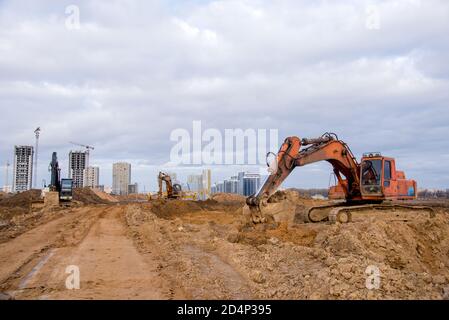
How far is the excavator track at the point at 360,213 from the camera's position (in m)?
17.7

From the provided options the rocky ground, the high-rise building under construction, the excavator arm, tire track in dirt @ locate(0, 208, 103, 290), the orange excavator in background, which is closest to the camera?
the rocky ground

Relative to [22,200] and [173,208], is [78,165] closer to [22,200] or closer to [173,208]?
[22,200]

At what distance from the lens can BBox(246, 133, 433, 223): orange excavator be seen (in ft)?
55.0

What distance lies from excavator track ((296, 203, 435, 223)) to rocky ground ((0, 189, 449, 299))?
36 centimetres

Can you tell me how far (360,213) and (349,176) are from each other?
1.82 metres

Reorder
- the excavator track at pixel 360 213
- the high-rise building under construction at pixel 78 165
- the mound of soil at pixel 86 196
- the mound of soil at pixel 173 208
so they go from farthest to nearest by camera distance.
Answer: the high-rise building under construction at pixel 78 165 → the mound of soil at pixel 86 196 → the mound of soil at pixel 173 208 → the excavator track at pixel 360 213

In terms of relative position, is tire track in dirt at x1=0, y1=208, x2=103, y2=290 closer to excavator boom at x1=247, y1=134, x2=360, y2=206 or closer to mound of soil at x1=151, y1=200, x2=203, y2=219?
excavator boom at x1=247, y1=134, x2=360, y2=206

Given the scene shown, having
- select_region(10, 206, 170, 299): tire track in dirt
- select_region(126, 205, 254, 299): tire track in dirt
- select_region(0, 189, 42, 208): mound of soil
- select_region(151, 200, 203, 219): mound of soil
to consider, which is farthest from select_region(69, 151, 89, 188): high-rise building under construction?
select_region(10, 206, 170, 299): tire track in dirt

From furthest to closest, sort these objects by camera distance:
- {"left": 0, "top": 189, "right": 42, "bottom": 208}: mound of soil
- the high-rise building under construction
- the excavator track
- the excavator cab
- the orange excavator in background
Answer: the high-rise building under construction
{"left": 0, "top": 189, "right": 42, "bottom": 208}: mound of soil
the orange excavator in background
the excavator cab
the excavator track

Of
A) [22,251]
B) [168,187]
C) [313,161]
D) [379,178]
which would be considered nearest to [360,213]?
[379,178]

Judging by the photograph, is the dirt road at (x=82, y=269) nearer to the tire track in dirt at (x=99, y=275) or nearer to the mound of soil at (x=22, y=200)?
the tire track in dirt at (x=99, y=275)

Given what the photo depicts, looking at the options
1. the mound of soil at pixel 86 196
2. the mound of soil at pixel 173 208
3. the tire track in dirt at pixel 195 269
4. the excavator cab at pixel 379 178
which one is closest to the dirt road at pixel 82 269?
the tire track in dirt at pixel 195 269

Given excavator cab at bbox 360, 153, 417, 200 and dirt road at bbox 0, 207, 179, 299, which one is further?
excavator cab at bbox 360, 153, 417, 200
